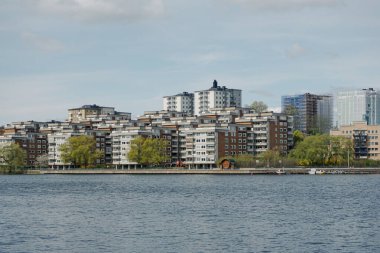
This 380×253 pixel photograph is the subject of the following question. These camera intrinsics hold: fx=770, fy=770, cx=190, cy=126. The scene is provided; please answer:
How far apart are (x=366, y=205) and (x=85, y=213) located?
82.0ft

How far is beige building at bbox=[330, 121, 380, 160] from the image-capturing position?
616ft

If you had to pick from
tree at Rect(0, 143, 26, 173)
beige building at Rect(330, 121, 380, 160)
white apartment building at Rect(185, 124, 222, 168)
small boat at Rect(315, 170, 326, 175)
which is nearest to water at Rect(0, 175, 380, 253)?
small boat at Rect(315, 170, 326, 175)

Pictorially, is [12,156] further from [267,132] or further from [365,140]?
[365,140]

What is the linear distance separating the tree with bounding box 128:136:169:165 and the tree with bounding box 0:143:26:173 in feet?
89.0

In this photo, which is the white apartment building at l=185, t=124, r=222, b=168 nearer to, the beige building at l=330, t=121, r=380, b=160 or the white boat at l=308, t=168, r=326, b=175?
the white boat at l=308, t=168, r=326, b=175

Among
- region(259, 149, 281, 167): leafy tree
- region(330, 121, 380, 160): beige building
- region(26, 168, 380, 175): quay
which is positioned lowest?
region(26, 168, 380, 175): quay

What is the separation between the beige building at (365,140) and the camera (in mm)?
187625

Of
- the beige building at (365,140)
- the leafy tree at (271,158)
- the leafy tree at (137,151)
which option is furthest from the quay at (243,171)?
the beige building at (365,140)

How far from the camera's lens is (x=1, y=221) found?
2121 inches

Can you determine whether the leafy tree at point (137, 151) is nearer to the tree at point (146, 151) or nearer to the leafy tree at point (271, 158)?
the tree at point (146, 151)

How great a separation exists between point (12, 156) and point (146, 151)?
32.4 meters

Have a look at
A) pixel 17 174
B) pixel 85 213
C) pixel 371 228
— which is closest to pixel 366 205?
pixel 371 228

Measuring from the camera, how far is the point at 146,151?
174 m

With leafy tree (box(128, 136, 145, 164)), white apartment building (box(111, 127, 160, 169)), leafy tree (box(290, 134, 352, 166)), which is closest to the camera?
leafy tree (box(290, 134, 352, 166))
